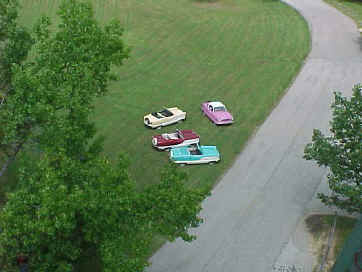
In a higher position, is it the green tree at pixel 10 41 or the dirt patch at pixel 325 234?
the green tree at pixel 10 41

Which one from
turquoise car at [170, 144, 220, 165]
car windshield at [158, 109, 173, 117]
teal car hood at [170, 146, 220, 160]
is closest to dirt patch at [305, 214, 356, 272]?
turquoise car at [170, 144, 220, 165]

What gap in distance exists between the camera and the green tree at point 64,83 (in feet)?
68.7

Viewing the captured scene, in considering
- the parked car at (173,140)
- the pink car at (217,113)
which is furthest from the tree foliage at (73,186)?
the pink car at (217,113)

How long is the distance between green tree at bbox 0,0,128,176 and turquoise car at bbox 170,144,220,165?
10275 millimetres

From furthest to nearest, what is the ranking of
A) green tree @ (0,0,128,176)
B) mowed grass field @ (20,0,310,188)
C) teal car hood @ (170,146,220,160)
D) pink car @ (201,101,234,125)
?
pink car @ (201,101,234,125), mowed grass field @ (20,0,310,188), teal car hood @ (170,146,220,160), green tree @ (0,0,128,176)

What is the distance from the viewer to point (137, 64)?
47.1 meters

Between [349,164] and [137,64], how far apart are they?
25547mm

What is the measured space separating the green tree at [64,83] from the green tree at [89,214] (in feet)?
6.57

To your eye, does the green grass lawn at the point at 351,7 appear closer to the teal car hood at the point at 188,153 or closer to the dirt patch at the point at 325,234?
the teal car hood at the point at 188,153

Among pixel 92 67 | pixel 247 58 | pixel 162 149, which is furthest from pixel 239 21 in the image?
pixel 92 67

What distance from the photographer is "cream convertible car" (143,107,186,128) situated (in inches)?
1443

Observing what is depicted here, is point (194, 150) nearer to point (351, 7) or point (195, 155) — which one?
point (195, 155)

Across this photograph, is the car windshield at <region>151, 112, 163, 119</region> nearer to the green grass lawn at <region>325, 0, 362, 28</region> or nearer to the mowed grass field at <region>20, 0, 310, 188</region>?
the mowed grass field at <region>20, 0, 310, 188</region>

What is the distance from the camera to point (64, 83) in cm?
2144
